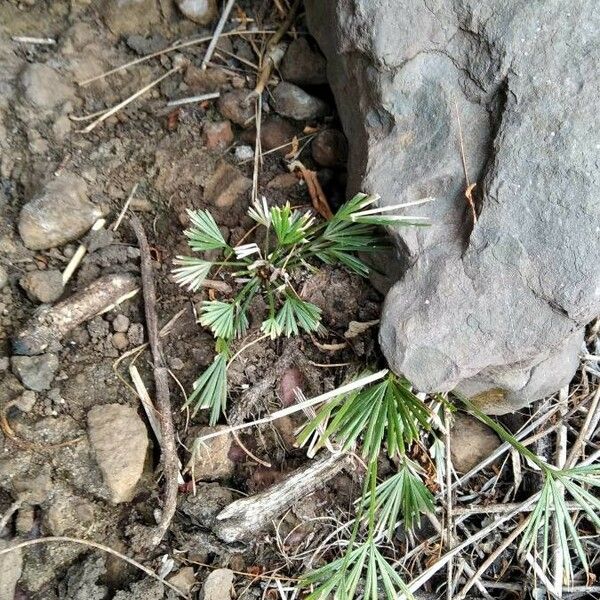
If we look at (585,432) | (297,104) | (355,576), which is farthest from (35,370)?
(585,432)

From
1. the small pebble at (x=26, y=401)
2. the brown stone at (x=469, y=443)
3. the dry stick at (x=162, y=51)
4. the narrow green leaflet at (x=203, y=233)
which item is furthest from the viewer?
the dry stick at (x=162, y=51)

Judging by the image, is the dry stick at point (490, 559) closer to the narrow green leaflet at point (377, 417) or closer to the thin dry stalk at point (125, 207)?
the narrow green leaflet at point (377, 417)

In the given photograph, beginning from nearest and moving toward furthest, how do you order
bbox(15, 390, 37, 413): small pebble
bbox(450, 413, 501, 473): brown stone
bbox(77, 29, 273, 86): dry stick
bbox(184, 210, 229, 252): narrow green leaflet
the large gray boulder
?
the large gray boulder → bbox(15, 390, 37, 413): small pebble → bbox(184, 210, 229, 252): narrow green leaflet → bbox(450, 413, 501, 473): brown stone → bbox(77, 29, 273, 86): dry stick

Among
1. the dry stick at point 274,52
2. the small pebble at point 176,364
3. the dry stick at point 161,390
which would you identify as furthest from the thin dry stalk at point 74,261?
the dry stick at point 274,52

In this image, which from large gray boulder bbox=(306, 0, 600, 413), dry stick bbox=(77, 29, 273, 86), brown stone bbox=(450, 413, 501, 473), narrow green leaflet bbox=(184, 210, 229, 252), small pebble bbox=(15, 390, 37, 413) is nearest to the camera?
large gray boulder bbox=(306, 0, 600, 413)

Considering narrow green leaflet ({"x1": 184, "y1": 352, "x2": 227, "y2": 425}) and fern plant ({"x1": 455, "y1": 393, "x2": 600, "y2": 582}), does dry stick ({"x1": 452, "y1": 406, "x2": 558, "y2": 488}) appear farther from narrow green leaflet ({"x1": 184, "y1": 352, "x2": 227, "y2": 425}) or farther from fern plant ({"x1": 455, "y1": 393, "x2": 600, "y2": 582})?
narrow green leaflet ({"x1": 184, "y1": 352, "x2": 227, "y2": 425})

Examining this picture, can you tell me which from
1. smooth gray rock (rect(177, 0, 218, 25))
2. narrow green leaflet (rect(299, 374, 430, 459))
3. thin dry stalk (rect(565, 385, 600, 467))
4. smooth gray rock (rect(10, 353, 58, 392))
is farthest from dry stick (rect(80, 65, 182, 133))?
thin dry stalk (rect(565, 385, 600, 467))

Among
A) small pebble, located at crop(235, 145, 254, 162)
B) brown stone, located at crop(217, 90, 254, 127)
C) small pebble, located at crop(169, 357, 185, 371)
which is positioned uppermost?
brown stone, located at crop(217, 90, 254, 127)
